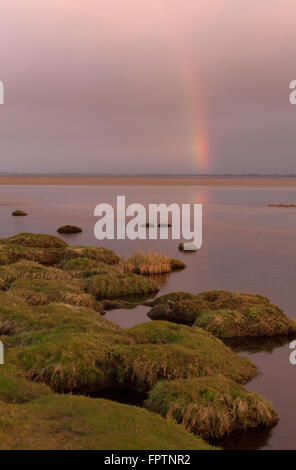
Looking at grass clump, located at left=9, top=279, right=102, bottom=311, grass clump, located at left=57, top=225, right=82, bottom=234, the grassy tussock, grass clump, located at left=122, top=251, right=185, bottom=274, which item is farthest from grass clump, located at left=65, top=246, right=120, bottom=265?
grass clump, located at left=57, top=225, right=82, bottom=234

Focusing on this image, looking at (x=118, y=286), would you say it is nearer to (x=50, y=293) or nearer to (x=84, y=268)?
(x=50, y=293)

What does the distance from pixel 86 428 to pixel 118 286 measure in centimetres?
2495

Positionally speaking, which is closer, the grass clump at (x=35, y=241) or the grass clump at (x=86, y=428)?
the grass clump at (x=86, y=428)

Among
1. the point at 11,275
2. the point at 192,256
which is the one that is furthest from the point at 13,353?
the point at 192,256

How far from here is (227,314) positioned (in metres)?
28.8

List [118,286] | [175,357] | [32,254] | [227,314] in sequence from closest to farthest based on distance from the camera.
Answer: [175,357], [227,314], [118,286], [32,254]

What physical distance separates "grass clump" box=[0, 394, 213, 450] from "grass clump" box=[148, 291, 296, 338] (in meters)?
13.6

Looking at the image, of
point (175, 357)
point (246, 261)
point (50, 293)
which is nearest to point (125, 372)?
point (175, 357)

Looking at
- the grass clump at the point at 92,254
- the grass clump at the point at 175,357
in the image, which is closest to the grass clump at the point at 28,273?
the grass clump at the point at 92,254

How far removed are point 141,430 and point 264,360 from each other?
12.6 metres

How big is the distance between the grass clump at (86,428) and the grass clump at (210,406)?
1.39m

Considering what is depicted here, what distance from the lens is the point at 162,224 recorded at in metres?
94.5

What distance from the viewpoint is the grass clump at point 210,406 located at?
1577 cm

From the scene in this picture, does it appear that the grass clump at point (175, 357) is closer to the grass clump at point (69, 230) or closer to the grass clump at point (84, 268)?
the grass clump at point (84, 268)
